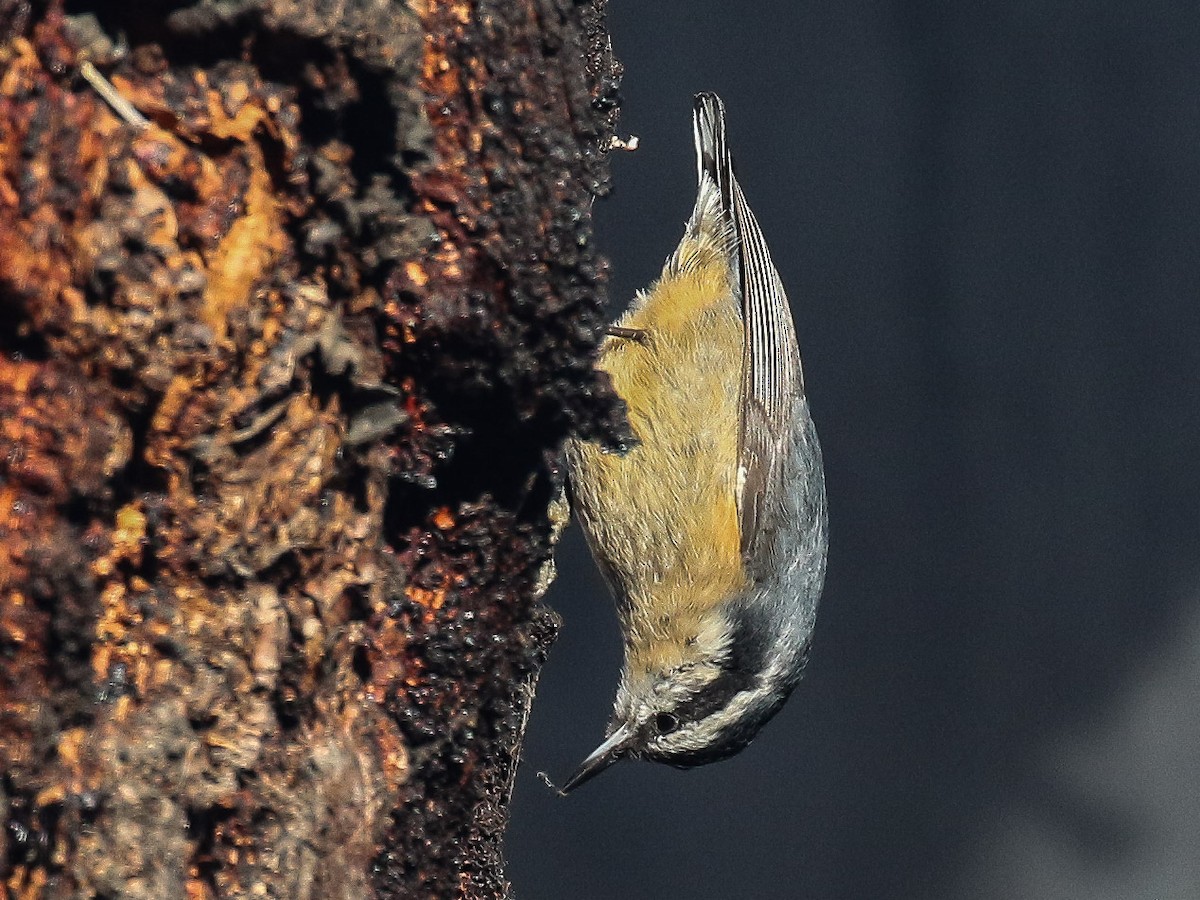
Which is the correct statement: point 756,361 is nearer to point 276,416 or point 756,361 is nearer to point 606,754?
point 606,754

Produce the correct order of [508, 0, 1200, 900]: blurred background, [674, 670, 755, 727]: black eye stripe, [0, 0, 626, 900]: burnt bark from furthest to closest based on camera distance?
[508, 0, 1200, 900]: blurred background
[674, 670, 755, 727]: black eye stripe
[0, 0, 626, 900]: burnt bark

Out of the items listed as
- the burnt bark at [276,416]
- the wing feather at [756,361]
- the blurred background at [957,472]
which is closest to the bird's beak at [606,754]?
the wing feather at [756,361]

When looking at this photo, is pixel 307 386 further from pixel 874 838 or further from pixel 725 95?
pixel 874 838

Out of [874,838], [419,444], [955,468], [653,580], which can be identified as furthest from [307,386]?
[874,838]

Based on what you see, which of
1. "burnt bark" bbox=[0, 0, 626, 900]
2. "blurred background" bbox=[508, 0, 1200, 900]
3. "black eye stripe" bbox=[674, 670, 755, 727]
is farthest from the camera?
"blurred background" bbox=[508, 0, 1200, 900]

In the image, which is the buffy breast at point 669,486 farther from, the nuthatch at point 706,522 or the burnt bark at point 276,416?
the burnt bark at point 276,416

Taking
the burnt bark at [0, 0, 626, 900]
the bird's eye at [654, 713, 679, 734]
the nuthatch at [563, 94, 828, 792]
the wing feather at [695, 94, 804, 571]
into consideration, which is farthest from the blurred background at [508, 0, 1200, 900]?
the burnt bark at [0, 0, 626, 900]

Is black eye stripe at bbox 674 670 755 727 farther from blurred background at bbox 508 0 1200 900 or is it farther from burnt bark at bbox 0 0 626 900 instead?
burnt bark at bbox 0 0 626 900
